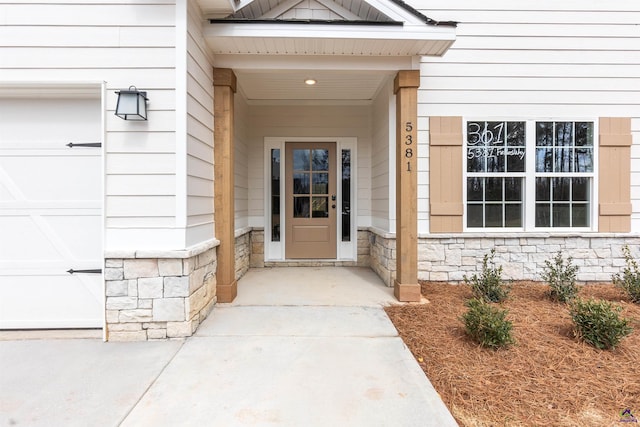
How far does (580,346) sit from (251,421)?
8.39 ft

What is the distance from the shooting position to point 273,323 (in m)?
3.07

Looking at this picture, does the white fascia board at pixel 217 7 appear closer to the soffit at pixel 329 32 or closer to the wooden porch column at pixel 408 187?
the soffit at pixel 329 32

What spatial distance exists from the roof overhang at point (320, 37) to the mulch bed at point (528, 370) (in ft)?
8.98

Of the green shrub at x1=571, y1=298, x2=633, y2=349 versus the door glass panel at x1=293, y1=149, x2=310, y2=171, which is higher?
the door glass panel at x1=293, y1=149, x2=310, y2=171

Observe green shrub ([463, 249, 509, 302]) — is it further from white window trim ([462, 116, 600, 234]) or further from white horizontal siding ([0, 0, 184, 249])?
white horizontal siding ([0, 0, 184, 249])

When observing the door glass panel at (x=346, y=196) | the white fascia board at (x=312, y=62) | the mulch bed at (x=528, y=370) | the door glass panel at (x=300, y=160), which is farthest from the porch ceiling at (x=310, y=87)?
the mulch bed at (x=528, y=370)

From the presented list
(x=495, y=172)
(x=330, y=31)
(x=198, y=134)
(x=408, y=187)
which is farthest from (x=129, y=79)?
(x=495, y=172)

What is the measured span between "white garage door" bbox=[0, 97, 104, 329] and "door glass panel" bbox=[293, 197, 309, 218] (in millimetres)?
2987

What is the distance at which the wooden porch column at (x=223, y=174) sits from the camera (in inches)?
138

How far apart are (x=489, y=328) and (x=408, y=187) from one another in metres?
1.64

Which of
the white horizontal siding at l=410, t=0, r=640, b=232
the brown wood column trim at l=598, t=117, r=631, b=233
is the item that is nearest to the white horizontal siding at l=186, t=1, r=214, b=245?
the white horizontal siding at l=410, t=0, r=640, b=232

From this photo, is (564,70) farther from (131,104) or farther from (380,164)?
(131,104)

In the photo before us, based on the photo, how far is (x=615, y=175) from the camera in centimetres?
428

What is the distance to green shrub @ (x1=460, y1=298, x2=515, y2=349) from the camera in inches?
99.1
